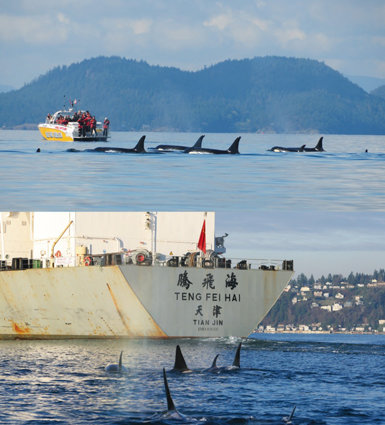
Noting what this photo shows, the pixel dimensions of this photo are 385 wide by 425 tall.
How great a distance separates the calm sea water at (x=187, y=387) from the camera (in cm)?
2964

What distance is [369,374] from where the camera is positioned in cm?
4344

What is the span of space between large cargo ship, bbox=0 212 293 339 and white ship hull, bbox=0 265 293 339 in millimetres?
58

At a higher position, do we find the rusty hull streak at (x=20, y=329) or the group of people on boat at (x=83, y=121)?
the group of people on boat at (x=83, y=121)

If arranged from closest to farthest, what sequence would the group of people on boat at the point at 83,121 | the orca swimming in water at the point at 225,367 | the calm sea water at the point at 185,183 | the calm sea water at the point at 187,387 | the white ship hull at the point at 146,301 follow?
the calm sea water at the point at 187,387, the orca swimming in water at the point at 225,367, the white ship hull at the point at 146,301, the calm sea water at the point at 185,183, the group of people on boat at the point at 83,121

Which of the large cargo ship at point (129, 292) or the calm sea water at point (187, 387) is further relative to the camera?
the large cargo ship at point (129, 292)

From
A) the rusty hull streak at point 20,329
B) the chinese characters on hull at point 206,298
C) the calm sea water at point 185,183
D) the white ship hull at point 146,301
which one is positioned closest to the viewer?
the white ship hull at point 146,301

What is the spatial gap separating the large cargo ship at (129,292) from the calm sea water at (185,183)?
2.89 metres

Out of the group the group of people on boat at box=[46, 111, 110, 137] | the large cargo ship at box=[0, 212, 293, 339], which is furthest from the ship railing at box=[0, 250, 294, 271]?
the group of people on boat at box=[46, 111, 110, 137]

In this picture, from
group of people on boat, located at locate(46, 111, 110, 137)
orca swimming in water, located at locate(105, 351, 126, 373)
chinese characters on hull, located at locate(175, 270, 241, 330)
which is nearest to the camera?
orca swimming in water, located at locate(105, 351, 126, 373)

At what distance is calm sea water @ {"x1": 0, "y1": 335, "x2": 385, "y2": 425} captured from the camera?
29.6m

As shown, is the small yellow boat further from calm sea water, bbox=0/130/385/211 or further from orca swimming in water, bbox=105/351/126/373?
orca swimming in water, bbox=105/351/126/373

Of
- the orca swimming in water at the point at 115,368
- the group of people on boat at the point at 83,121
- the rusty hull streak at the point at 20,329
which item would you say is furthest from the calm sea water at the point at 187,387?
the group of people on boat at the point at 83,121

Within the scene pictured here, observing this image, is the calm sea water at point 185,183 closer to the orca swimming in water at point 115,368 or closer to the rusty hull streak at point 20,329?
the rusty hull streak at point 20,329

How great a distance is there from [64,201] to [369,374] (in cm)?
2208
